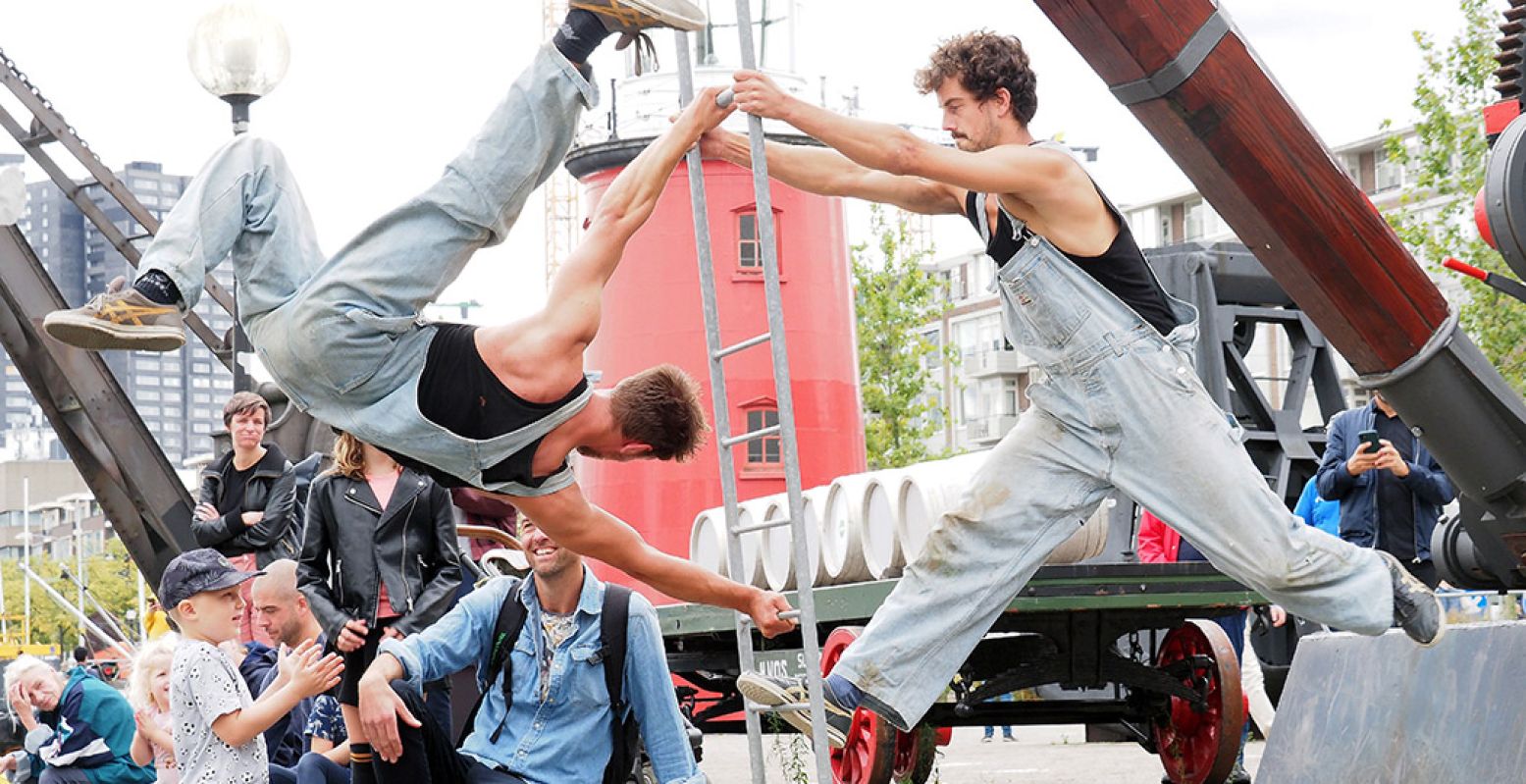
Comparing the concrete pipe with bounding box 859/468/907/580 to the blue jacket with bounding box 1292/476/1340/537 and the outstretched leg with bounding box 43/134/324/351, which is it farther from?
the outstretched leg with bounding box 43/134/324/351

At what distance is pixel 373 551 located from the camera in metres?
7.88

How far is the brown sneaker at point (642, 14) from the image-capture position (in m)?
5.93

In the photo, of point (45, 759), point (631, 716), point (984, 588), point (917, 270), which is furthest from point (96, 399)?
point (917, 270)

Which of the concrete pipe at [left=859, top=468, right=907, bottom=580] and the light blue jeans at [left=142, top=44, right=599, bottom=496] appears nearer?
the light blue jeans at [left=142, top=44, right=599, bottom=496]

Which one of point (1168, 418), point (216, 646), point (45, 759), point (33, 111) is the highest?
point (33, 111)

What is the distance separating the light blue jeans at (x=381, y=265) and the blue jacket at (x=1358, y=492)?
5.20 m

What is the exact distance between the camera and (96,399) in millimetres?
12273

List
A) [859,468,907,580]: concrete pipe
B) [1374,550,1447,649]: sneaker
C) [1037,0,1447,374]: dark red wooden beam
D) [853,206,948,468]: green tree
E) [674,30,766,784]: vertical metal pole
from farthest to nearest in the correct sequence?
[853,206,948,468]: green tree → [859,468,907,580]: concrete pipe → [674,30,766,784]: vertical metal pole → [1374,550,1447,649]: sneaker → [1037,0,1447,374]: dark red wooden beam

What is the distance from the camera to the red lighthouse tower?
26.1 m

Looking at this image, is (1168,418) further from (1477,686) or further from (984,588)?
(1477,686)

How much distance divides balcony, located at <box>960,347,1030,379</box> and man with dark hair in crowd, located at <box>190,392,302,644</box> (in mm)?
86990

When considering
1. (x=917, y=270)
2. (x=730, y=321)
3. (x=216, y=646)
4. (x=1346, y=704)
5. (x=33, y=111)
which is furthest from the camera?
(x=917, y=270)

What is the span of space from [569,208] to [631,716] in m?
37.4

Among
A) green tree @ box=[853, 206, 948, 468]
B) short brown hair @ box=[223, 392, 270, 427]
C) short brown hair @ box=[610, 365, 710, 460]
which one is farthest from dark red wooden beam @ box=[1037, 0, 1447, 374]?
green tree @ box=[853, 206, 948, 468]
